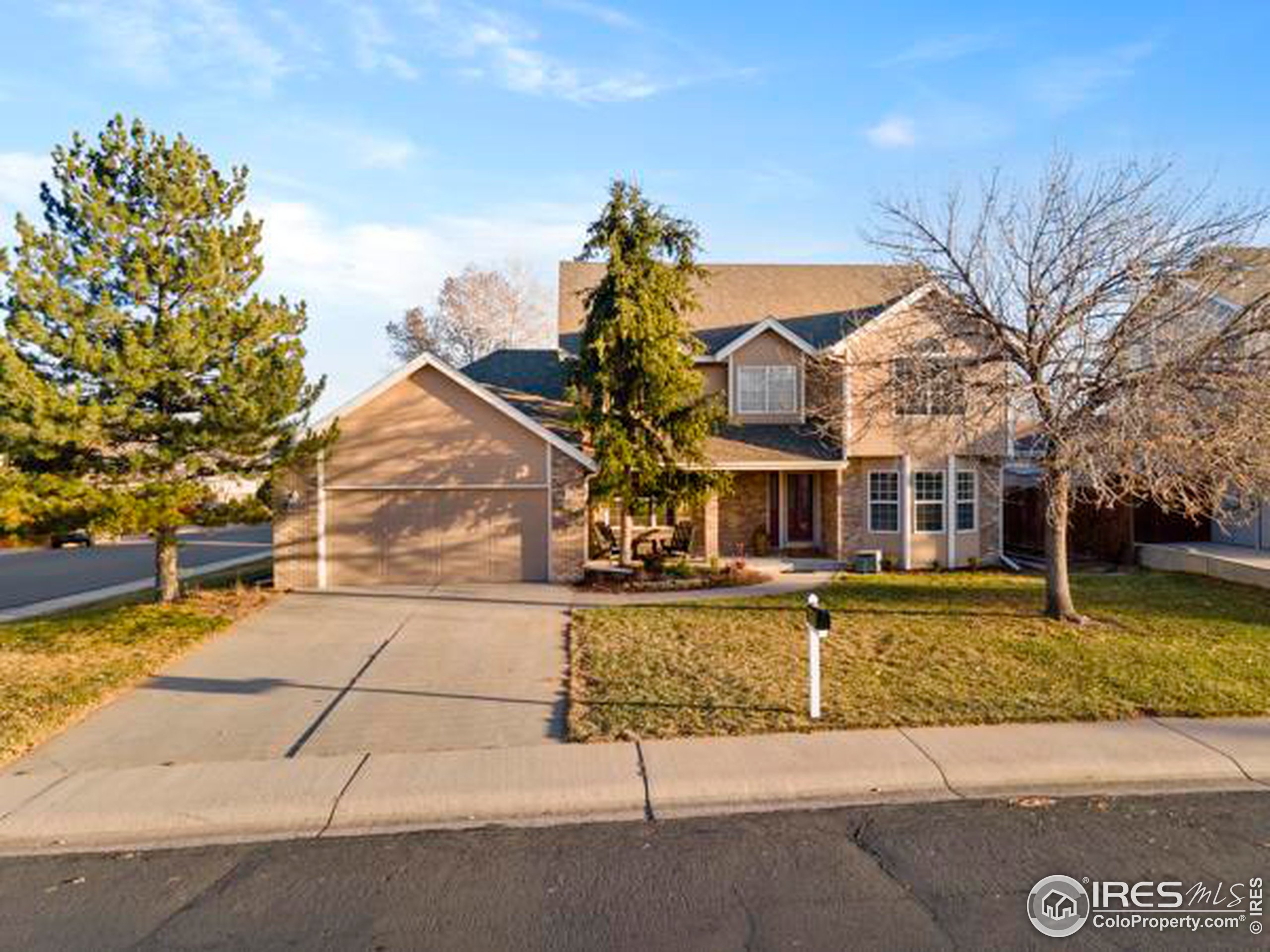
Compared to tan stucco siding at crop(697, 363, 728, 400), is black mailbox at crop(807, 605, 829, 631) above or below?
below


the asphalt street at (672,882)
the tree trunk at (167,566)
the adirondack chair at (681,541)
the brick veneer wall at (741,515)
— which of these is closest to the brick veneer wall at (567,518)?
the adirondack chair at (681,541)

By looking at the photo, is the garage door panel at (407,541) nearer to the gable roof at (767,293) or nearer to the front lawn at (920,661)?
the front lawn at (920,661)

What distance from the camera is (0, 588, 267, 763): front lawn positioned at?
304 inches

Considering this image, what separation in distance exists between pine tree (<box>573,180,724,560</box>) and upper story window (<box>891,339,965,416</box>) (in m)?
4.56

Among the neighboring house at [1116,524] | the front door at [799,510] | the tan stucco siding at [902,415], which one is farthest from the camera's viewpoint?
the front door at [799,510]

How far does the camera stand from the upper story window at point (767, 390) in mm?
18734

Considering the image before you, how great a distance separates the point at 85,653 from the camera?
411 inches

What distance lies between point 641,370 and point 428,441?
4.93m

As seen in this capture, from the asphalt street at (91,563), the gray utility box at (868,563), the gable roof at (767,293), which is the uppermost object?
the gable roof at (767,293)

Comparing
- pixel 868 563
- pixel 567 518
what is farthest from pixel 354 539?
pixel 868 563

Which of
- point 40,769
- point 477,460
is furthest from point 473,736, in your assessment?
point 477,460

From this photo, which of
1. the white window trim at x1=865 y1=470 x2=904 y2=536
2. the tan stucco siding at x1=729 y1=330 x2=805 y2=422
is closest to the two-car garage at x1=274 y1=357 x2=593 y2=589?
the tan stucco siding at x1=729 y1=330 x2=805 y2=422

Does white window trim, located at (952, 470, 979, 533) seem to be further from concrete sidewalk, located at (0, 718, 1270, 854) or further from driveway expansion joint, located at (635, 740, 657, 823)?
driveway expansion joint, located at (635, 740, 657, 823)

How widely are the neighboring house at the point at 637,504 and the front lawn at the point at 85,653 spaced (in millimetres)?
2687
